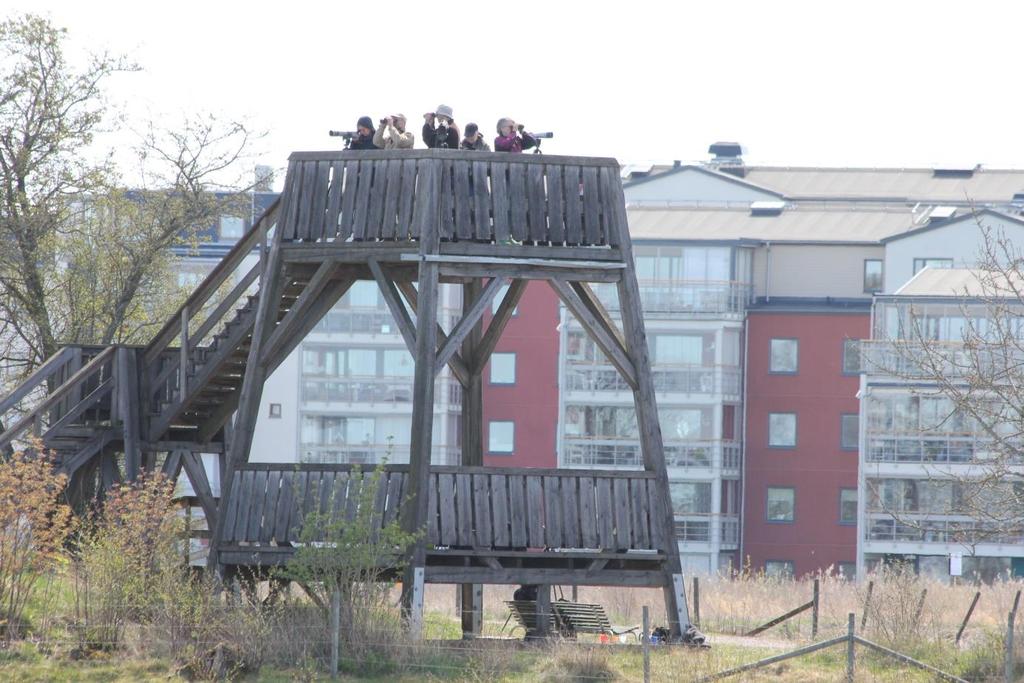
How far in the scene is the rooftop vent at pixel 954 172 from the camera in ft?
310

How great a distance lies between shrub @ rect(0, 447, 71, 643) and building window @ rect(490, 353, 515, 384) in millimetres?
59348

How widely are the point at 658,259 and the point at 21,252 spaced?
1923 inches

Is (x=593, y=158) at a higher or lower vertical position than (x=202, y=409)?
higher

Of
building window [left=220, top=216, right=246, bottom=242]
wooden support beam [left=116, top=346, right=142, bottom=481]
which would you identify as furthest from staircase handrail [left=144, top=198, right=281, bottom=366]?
building window [left=220, top=216, right=246, bottom=242]

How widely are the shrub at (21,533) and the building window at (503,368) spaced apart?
59.3 meters

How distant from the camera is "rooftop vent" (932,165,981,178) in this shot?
94438 millimetres

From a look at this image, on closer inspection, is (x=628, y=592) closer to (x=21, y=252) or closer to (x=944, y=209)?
(x=21, y=252)

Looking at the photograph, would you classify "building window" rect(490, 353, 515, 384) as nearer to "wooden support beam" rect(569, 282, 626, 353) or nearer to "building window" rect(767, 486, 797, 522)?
"building window" rect(767, 486, 797, 522)

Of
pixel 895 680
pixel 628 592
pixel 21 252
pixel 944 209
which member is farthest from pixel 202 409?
pixel 944 209

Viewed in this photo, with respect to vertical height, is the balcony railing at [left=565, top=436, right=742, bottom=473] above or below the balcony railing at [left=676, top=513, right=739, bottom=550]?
above

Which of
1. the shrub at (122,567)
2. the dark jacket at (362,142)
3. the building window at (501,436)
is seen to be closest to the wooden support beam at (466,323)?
the dark jacket at (362,142)

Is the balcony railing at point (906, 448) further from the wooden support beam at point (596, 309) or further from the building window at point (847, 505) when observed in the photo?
the wooden support beam at point (596, 309)

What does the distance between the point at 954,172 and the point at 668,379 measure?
2238cm

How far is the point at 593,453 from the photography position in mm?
82188
